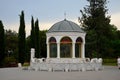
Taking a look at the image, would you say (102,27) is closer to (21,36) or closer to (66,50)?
(21,36)

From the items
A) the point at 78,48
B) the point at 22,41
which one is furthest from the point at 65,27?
the point at 22,41

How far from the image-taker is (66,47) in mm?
40406

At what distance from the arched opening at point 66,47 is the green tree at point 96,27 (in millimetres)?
24637

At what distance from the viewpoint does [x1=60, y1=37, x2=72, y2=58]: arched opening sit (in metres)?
39.8

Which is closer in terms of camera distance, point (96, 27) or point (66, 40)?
point (66, 40)

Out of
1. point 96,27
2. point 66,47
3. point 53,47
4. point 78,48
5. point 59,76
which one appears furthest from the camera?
point 96,27

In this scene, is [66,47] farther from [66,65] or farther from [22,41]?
[22,41]

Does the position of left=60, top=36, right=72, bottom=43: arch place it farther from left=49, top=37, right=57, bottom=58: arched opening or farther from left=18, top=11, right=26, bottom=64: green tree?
left=18, top=11, right=26, bottom=64: green tree

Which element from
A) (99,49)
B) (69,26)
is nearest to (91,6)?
(99,49)

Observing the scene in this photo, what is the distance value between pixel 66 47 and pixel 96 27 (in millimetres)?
28021

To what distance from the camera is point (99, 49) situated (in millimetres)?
67375

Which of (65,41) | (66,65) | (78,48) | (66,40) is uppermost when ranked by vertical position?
(66,40)

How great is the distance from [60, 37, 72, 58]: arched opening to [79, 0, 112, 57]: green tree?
80.8 ft

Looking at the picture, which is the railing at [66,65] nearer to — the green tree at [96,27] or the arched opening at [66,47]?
the arched opening at [66,47]
